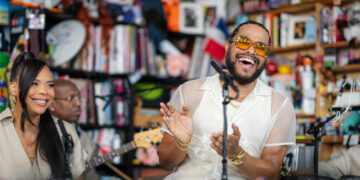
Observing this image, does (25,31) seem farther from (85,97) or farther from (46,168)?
(46,168)

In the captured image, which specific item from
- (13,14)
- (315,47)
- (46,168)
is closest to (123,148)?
(46,168)

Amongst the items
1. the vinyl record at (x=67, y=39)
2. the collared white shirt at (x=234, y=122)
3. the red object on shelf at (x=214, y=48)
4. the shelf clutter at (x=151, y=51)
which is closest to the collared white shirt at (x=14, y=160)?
the collared white shirt at (x=234, y=122)

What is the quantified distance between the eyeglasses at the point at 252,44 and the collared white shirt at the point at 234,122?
0.62 feet

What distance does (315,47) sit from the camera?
4.67 m

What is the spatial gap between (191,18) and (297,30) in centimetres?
115

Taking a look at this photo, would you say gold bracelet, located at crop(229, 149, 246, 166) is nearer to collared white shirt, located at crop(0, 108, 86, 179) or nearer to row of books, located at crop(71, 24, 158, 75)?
collared white shirt, located at crop(0, 108, 86, 179)

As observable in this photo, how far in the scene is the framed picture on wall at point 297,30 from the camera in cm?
479

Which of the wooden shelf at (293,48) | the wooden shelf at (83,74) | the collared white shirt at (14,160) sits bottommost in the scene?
the collared white shirt at (14,160)

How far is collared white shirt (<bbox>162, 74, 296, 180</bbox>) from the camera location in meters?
2.29

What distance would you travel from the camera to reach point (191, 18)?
5.29 metres

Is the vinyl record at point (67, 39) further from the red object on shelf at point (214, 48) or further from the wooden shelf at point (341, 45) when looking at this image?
the wooden shelf at point (341, 45)

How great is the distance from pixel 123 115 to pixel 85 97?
0.42 metres

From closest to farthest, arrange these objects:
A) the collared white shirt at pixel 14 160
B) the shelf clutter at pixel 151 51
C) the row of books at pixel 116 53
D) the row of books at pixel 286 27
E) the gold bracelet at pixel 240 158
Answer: the gold bracelet at pixel 240 158, the collared white shirt at pixel 14 160, the shelf clutter at pixel 151 51, the row of books at pixel 116 53, the row of books at pixel 286 27

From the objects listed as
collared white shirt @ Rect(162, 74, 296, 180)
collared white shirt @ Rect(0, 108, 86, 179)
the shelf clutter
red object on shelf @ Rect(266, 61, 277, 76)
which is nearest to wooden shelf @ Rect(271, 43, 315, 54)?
the shelf clutter
